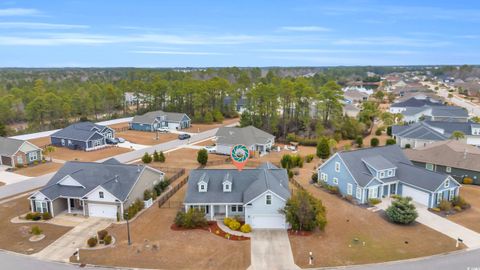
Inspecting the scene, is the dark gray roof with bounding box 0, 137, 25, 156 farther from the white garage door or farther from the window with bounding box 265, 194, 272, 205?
the white garage door

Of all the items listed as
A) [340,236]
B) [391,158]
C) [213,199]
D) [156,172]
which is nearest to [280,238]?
[340,236]

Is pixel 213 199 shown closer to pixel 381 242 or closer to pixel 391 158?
pixel 381 242

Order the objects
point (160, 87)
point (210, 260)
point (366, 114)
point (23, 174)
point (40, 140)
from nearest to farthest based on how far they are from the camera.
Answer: point (210, 260)
point (23, 174)
point (40, 140)
point (366, 114)
point (160, 87)

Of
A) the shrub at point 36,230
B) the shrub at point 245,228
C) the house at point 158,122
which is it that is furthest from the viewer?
the house at point 158,122

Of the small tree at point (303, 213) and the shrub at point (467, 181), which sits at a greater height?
the small tree at point (303, 213)

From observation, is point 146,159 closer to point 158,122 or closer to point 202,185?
point 202,185

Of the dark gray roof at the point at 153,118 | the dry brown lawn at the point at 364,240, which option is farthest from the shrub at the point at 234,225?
the dark gray roof at the point at 153,118

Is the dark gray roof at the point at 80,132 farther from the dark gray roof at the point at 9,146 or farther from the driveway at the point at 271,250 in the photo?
the driveway at the point at 271,250
